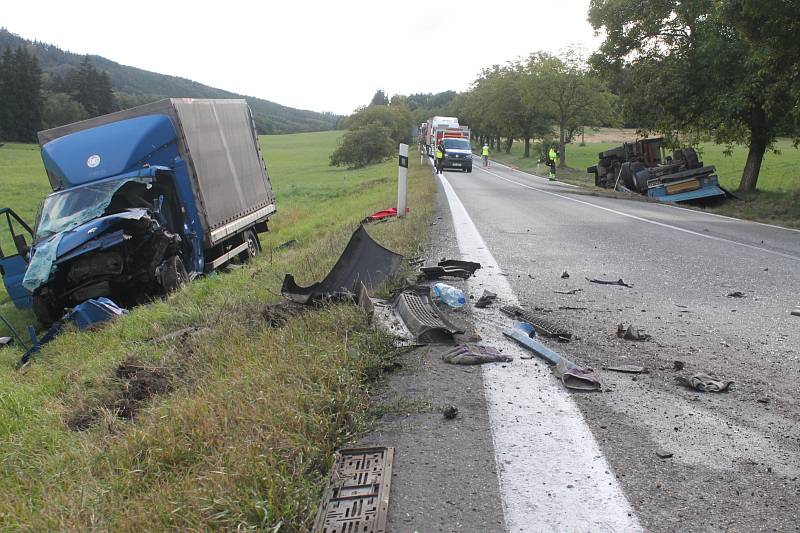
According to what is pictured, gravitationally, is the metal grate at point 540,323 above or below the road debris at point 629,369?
below

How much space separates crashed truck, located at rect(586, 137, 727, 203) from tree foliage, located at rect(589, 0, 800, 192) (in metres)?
1.35

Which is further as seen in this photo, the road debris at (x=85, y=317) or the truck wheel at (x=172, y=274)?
the truck wheel at (x=172, y=274)

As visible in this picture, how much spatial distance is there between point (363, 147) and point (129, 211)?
64479mm

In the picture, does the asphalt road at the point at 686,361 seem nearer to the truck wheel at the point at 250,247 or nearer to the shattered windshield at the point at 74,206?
the shattered windshield at the point at 74,206

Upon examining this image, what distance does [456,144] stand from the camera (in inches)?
1550

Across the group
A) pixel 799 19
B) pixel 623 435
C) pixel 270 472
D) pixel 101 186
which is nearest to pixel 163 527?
pixel 270 472

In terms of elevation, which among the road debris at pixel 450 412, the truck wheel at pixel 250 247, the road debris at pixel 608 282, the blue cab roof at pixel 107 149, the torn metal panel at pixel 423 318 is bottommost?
the truck wheel at pixel 250 247

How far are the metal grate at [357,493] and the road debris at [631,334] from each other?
7.75 ft

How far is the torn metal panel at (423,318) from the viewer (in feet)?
13.7

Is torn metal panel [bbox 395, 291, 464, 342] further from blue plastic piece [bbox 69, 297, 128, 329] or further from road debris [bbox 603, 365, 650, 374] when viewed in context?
blue plastic piece [bbox 69, 297, 128, 329]

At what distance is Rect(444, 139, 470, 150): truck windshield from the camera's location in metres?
38.9

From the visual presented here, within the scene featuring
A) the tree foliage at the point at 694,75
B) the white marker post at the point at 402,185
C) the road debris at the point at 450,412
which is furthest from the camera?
→ the tree foliage at the point at 694,75

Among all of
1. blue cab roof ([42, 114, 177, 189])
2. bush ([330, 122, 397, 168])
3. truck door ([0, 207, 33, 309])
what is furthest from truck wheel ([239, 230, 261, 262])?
bush ([330, 122, 397, 168])

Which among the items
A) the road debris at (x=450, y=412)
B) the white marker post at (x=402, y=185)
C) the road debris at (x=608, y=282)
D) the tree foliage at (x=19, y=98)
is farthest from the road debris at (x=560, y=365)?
the tree foliage at (x=19, y=98)
